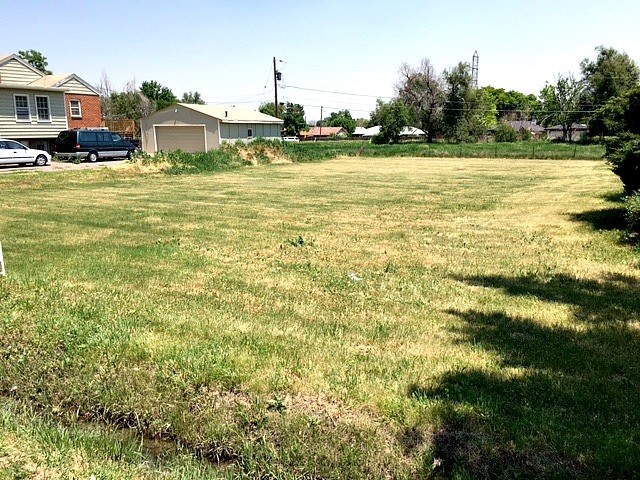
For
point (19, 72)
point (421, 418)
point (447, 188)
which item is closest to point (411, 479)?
point (421, 418)

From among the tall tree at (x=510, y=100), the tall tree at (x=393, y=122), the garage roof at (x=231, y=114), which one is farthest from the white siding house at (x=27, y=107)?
the tall tree at (x=510, y=100)

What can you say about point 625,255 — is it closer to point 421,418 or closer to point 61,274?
point 421,418

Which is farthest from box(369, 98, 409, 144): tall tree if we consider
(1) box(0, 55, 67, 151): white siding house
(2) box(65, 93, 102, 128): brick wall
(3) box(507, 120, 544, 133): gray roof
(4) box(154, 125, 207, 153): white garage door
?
(3) box(507, 120, 544, 133): gray roof

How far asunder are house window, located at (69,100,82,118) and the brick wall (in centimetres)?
15

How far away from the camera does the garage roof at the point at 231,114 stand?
1619 inches

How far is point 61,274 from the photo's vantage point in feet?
22.3

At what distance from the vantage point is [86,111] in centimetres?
3672

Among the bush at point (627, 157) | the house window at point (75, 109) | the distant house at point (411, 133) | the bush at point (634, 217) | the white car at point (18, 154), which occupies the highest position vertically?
the house window at point (75, 109)

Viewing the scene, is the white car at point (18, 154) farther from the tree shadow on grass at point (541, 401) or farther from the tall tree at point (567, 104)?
the tall tree at point (567, 104)

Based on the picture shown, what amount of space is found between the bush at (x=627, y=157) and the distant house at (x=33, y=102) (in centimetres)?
3059

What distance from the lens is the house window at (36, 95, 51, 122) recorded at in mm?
31750

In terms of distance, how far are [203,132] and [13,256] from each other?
3468 centimetres

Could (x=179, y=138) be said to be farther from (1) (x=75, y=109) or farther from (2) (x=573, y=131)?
(2) (x=573, y=131)

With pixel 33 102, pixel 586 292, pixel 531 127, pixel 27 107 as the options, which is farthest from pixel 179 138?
pixel 531 127
